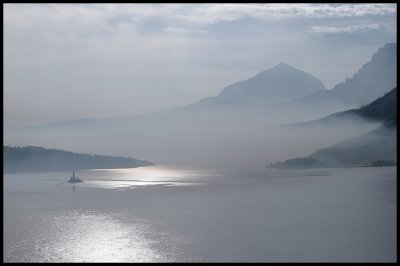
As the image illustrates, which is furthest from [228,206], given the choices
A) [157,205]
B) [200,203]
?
[157,205]

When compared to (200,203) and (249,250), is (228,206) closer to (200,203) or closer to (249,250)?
(200,203)

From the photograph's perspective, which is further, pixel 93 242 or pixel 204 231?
pixel 204 231

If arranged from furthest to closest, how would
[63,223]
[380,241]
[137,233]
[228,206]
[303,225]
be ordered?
[228,206], [63,223], [303,225], [137,233], [380,241]

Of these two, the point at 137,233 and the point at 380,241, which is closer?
the point at 380,241

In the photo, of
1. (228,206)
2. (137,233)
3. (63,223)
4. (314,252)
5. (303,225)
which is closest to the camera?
(314,252)

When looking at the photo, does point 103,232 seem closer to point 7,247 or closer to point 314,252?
point 7,247

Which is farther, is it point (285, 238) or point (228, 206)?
point (228, 206)

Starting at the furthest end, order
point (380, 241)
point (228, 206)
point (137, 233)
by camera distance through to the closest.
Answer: point (228, 206), point (137, 233), point (380, 241)

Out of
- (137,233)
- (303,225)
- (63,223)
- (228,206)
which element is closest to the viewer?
(137,233)

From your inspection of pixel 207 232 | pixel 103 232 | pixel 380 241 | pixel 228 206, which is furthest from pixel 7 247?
pixel 228 206
